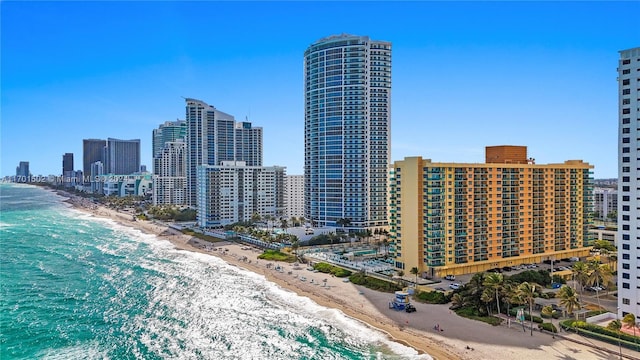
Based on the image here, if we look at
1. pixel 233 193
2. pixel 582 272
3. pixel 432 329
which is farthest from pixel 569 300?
pixel 233 193

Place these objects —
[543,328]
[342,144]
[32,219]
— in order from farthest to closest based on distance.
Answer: [32,219]
[342,144]
[543,328]

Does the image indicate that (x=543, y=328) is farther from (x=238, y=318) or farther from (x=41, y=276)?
(x=41, y=276)

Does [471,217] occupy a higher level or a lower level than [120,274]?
higher

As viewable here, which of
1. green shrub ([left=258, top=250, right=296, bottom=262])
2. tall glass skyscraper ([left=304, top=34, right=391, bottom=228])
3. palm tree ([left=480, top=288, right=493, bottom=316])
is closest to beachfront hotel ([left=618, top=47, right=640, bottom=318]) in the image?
palm tree ([left=480, top=288, right=493, bottom=316])

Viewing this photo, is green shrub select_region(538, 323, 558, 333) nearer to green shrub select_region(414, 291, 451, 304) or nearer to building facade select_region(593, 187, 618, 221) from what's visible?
green shrub select_region(414, 291, 451, 304)

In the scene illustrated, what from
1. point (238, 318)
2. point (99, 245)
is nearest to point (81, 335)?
point (238, 318)

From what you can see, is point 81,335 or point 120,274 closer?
point 81,335

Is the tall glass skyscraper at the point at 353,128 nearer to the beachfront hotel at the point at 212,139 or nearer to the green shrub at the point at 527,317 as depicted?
the green shrub at the point at 527,317
